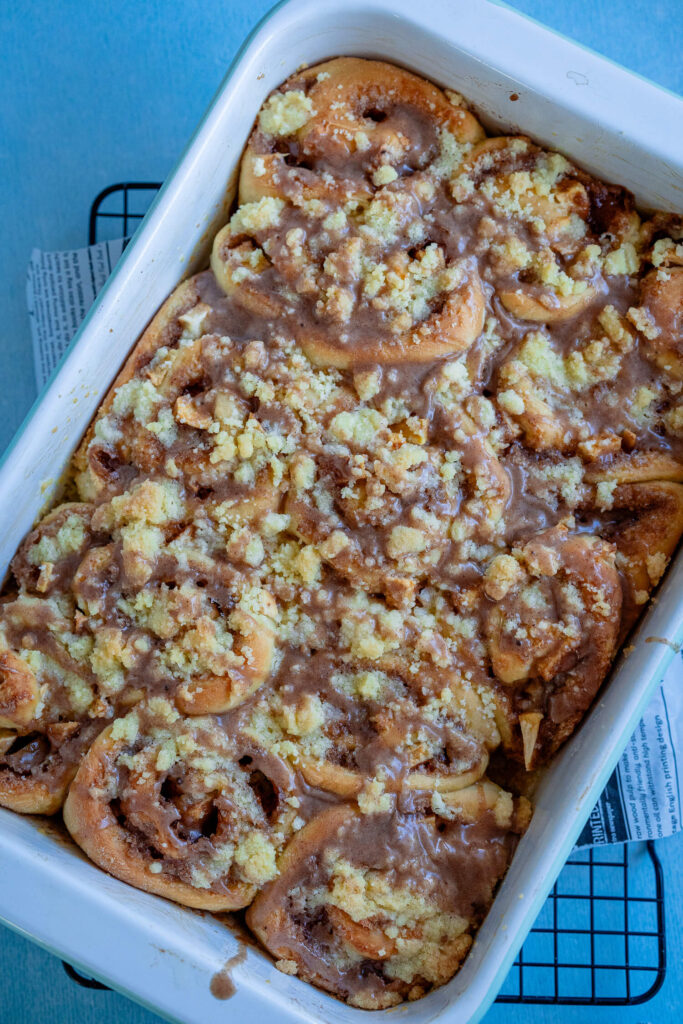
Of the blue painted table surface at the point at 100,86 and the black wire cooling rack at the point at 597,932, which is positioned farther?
the blue painted table surface at the point at 100,86

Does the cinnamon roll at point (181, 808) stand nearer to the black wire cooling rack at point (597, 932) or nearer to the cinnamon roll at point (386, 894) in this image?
the cinnamon roll at point (386, 894)

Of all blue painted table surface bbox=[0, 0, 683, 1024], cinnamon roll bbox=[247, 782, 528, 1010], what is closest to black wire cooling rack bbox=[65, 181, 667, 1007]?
cinnamon roll bbox=[247, 782, 528, 1010]

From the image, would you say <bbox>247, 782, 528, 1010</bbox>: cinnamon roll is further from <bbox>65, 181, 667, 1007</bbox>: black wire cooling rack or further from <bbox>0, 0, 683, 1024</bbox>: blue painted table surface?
<bbox>0, 0, 683, 1024</bbox>: blue painted table surface

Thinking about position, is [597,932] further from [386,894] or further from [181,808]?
[181,808]

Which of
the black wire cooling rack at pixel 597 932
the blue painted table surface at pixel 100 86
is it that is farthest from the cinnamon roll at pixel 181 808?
the blue painted table surface at pixel 100 86

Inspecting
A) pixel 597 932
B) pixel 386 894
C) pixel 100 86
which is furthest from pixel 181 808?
pixel 100 86

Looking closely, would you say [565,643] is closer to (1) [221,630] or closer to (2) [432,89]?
(1) [221,630]

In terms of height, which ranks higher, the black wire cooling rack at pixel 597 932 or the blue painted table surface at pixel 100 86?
the blue painted table surface at pixel 100 86
